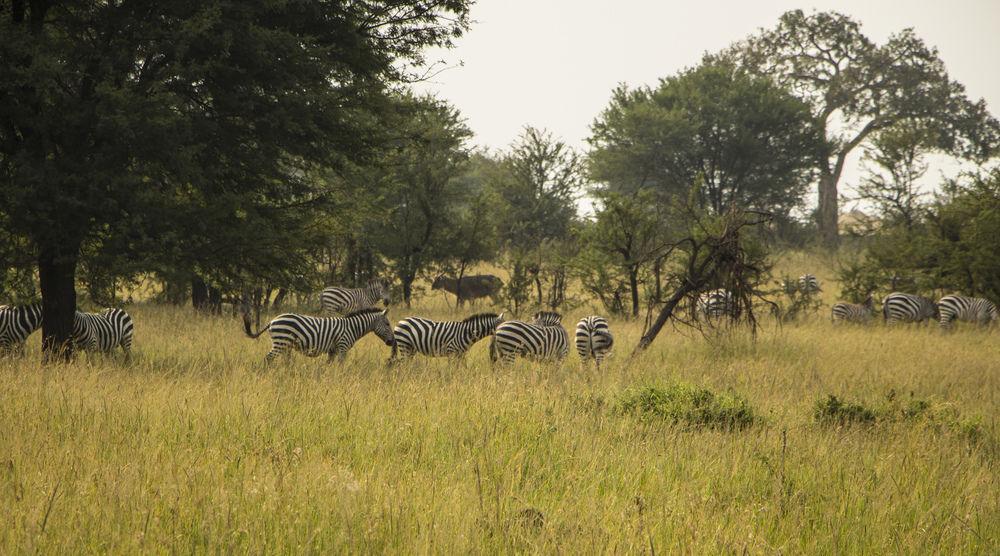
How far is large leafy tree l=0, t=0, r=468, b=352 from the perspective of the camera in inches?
374

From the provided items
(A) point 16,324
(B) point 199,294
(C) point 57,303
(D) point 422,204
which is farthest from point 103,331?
(D) point 422,204

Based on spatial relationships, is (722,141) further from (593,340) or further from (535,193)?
(593,340)

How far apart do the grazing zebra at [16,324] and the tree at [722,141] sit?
3009cm

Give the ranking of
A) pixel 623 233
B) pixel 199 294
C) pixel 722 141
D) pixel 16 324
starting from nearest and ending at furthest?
pixel 16 324 → pixel 199 294 → pixel 623 233 → pixel 722 141

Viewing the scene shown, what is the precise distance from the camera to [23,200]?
30.4 ft

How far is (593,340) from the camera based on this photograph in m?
12.1

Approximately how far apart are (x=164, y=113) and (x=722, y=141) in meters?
31.7

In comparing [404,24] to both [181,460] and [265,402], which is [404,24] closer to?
[265,402]

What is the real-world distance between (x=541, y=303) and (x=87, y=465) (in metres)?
18.7

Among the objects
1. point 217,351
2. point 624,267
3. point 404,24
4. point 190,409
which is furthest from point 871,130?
point 190,409

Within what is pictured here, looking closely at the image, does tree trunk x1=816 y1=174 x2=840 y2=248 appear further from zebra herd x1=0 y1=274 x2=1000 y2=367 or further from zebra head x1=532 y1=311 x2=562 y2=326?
zebra head x1=532 y1=311 x2=562 y2=326

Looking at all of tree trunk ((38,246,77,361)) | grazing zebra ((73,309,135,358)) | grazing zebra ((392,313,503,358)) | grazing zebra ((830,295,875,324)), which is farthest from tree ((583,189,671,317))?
tree trunk ((38,246,77,361))

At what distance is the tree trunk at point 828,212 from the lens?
4409 centimetres

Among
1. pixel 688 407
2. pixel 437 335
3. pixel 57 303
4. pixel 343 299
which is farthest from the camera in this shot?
pixel 343 299
